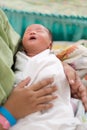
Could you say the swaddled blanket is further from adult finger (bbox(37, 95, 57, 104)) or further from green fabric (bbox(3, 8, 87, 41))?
green fabric (bbox(3, 8, 87, 41))

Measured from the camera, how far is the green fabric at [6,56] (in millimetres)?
885

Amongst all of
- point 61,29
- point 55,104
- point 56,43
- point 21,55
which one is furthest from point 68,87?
point 61,29

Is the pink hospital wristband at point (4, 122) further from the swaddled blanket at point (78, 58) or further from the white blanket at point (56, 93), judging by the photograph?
the swaddled blanket at point (78, 58)

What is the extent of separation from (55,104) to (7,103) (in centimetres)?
16

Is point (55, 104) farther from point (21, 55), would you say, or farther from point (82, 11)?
point (82, 11)

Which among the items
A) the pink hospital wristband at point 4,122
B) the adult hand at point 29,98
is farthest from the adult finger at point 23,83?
the pink hospital wristband at point 4,122

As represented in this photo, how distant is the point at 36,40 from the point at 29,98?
1.16ft

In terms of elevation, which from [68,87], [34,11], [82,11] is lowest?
[82,11]

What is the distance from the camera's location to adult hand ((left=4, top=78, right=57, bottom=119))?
2.87 ft

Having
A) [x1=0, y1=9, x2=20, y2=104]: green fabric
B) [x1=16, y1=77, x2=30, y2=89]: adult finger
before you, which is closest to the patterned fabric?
[x1=0, y1=9, x2=20, y2=104]: green fabric

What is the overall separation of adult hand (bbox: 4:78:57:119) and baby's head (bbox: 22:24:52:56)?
0.80 ft

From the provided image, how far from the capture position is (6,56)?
3.22 feet

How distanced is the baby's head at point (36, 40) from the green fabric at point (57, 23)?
424mm

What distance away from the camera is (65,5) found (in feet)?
6.35
